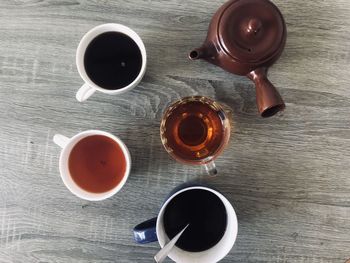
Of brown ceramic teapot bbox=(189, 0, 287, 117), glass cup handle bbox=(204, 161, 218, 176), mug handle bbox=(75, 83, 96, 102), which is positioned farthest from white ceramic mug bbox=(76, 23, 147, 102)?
glass cup handle bbox=(204, 161, 218, 176)

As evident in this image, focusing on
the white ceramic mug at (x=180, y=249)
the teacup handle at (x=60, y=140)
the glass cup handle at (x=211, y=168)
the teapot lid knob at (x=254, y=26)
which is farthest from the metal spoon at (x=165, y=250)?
the teapot lid knob at (x=254, y=26)

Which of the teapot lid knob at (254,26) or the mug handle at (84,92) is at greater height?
the teapot lid knob at (254,26)

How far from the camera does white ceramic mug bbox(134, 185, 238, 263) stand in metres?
0.82

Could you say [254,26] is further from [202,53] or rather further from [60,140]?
[60,140]

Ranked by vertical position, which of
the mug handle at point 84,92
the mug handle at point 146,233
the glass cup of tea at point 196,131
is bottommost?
the mug handle at point 146,233

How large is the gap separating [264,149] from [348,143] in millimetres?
172

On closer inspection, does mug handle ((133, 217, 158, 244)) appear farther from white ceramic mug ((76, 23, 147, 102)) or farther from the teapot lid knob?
the teapot lid knob

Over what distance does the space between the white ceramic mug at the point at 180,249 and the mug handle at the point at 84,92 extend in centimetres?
25

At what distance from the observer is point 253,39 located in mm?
789

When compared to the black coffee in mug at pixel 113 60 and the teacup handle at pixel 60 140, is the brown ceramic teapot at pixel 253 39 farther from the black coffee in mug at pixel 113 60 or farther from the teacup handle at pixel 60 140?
the teacup handle at pixel 60 140

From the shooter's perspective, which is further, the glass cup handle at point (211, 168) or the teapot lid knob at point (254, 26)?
the glass cup handle at point (211, 168)

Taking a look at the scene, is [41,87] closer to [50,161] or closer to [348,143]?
[50,161]

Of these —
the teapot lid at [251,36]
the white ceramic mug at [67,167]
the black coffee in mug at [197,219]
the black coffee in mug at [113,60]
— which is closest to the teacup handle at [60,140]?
the white ceramic mug at [67,167]

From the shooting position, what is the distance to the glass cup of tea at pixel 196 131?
87cm
